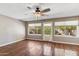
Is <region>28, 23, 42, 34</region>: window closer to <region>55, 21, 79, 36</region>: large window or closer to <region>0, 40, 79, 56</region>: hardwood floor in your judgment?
<region>0, 40, 79, 56</region>: hardwood floor

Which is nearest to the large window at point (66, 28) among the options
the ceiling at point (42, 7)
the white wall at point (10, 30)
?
the ceiling at point (42, 7)

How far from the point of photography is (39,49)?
1600mm

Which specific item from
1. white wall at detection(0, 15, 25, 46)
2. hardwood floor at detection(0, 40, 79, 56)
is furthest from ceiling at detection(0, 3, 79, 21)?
hardwood floor at detection(0, 40, 79, 56)

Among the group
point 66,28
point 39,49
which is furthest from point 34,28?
point 66,28

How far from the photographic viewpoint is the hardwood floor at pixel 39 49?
4.98 feet

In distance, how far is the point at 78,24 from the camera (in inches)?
55.4

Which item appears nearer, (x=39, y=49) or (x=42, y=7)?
(x=42, y=7)

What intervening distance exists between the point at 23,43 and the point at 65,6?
1003mm

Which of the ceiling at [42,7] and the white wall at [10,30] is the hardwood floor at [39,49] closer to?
the white wall at [10,30]

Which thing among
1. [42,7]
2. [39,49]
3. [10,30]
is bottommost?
[39,49]

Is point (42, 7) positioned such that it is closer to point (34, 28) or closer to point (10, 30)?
point (34, 28)

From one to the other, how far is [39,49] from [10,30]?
643 mm

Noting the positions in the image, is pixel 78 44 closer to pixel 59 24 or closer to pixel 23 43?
pixel 59 24

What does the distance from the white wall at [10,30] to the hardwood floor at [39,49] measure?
0.36 ft
